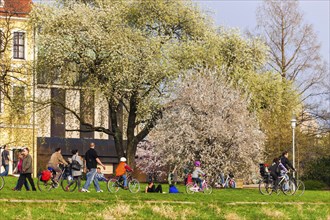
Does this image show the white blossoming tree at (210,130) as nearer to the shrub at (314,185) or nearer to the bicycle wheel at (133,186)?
the shrub at (314,185)

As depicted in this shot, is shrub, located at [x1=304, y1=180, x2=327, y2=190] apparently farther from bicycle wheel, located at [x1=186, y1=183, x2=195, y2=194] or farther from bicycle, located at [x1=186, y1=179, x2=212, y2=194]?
bicycle wheel, located at [x1=186, y1=183, x2=195, y2=194]

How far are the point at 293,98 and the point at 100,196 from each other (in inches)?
1119

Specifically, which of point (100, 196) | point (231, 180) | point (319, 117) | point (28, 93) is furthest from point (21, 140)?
point (100, 196)

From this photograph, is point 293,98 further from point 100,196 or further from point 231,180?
point 100,196

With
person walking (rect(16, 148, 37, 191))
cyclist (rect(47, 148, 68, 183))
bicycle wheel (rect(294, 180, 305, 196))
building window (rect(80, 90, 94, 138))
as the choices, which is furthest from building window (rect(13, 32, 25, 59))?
person walking (rect(16, 148, 37, 191))

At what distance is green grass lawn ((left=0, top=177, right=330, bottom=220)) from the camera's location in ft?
97.0

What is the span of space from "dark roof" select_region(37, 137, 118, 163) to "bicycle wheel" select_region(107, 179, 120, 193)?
39538 mm

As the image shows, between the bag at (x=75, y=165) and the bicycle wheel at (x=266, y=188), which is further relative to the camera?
the bicycle wheel at (x=266, y=188)

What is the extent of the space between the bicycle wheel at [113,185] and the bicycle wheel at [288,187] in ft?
24.2

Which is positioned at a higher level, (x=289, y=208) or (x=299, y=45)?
(x=299, y=45)

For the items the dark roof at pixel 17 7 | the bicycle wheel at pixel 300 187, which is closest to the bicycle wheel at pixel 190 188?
the bicycle wheel at pixel 300 187

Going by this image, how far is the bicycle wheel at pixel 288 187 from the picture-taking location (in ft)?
134

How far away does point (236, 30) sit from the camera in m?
57.9

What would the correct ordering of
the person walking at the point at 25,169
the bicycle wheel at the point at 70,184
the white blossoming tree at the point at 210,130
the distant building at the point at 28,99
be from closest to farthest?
1. the person walking at the point at 25,169
2. the bicycle wheel at the point at 70,184
3. the white blossoming tree at the point at 210,130
4. the distant building at the point at 28,99
